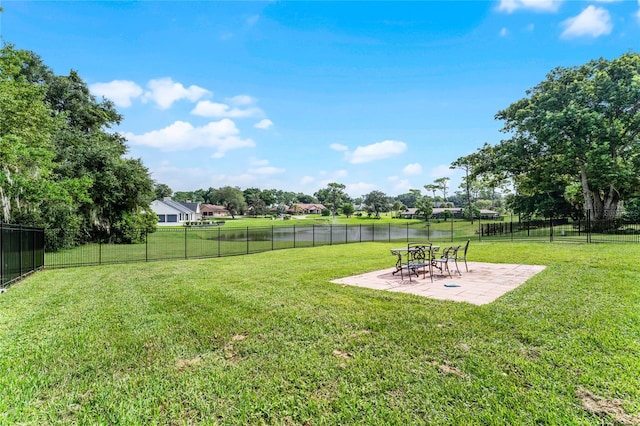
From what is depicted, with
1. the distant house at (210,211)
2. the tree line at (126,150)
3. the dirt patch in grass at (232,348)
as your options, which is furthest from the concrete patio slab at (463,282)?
the distant house at (210,211)

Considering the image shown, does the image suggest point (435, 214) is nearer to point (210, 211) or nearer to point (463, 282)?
point (210, 211)

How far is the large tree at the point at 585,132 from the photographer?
20.0 m

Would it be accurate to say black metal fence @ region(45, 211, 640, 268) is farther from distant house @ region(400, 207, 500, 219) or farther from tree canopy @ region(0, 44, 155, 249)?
distant house @ region(400, 207, 500, 219)

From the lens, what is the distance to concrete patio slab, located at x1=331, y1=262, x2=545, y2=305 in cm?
646

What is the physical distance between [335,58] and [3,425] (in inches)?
636

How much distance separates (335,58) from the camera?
50.6 ft

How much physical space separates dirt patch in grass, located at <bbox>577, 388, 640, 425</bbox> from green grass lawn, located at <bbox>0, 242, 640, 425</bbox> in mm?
15

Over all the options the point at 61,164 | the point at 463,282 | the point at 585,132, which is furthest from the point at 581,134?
the point at 61,164

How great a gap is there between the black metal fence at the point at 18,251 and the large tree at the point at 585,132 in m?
24.8

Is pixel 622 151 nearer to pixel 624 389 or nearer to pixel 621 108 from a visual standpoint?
pixel 621 108

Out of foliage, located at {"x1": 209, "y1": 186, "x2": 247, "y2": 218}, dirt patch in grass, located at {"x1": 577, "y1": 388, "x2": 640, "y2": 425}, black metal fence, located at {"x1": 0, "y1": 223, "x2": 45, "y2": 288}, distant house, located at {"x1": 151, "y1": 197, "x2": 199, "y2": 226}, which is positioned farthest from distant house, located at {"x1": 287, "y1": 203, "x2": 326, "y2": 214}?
dirt patch in grass, located at {"x1": 577, "y1": 388, "x2": 640, "y2": 425}

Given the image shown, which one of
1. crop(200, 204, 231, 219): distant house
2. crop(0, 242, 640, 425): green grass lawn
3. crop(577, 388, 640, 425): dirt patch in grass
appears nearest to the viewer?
crop(577, 388, 640, 425): dirt patch in grass

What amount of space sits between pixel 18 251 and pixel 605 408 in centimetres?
1215

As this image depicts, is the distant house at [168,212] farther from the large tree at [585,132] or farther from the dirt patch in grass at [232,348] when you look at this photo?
the dirt patch in grass at [232,348]
